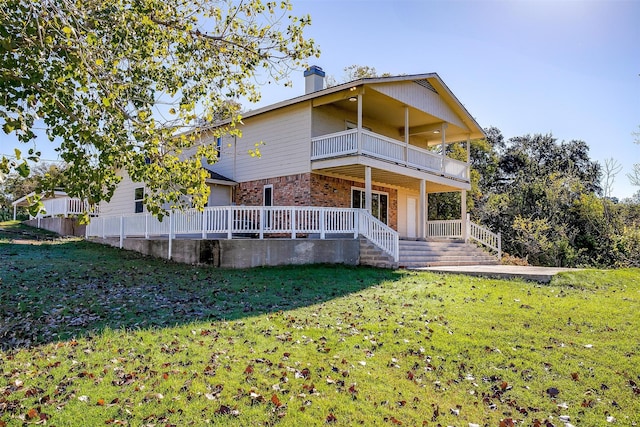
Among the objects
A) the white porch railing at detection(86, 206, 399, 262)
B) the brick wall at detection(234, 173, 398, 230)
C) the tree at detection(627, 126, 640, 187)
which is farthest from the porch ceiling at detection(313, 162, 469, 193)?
the tree at detection(627, 126, 640, 187)

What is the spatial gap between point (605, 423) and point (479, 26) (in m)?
10.9

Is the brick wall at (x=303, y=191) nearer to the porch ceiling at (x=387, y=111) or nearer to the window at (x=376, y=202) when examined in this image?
the window at (x=376, y=202)

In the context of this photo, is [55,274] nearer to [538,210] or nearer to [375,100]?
[375,100]

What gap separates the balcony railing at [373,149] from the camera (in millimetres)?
15914

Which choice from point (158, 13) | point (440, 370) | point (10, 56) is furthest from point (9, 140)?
point (440, 370)

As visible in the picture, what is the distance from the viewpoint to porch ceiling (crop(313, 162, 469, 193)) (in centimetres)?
1697

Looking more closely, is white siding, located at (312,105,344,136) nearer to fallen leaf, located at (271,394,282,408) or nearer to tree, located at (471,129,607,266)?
tree, located at (471,129,607,266)

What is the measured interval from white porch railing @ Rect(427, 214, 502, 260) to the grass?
918cm

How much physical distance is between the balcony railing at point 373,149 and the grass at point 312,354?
6939mm

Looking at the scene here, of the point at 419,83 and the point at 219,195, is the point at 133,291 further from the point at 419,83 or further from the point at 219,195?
the point at 419,83

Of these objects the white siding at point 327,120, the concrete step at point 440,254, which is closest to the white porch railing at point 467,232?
the concrete step at point 440,254

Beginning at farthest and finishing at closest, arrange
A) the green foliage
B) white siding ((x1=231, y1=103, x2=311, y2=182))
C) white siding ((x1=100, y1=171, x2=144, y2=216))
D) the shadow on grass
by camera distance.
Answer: the green foliage
white siding ((x1=100, y1=171, x2=144, y2=216))
white siding ((x1=231, y1=103, x2=311, y2=182))
the shadow on grass

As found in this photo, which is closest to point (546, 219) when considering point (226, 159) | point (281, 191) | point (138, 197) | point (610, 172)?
point (610, 172)

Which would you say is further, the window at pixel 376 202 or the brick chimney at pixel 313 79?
the window at pixel 376 202
